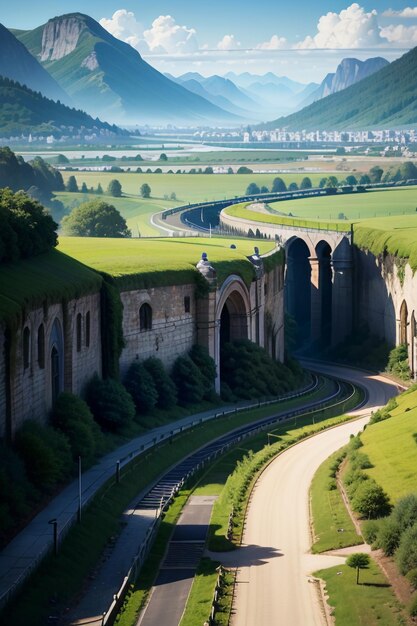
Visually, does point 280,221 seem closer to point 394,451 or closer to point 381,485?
point 394,451

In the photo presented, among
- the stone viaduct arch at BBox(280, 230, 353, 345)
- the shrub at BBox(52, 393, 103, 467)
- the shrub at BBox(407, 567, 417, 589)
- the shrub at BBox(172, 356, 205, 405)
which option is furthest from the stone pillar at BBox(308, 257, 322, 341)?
the shrub at BBox(407, 567, 417, 589)

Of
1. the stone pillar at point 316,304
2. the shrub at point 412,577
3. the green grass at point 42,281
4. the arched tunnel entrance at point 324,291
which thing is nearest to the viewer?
the shrub at point 412,577

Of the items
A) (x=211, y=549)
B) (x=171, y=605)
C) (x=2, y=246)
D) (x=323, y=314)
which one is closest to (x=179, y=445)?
(x=2, y=246)

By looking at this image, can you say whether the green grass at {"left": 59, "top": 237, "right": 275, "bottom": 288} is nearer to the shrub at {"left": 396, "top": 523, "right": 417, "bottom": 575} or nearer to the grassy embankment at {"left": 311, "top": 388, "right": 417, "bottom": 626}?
the grassy embankment at {"left": 311, "top": 388, "right": 417, "bottom": 626}

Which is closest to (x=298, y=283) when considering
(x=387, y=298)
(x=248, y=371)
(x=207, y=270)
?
(x=387, y=298)

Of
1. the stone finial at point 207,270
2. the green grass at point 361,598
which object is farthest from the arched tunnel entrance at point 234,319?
the green grass at point 361,598

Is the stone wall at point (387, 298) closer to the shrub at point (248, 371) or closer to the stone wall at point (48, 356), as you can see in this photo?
the shrub at point (248, 371)
